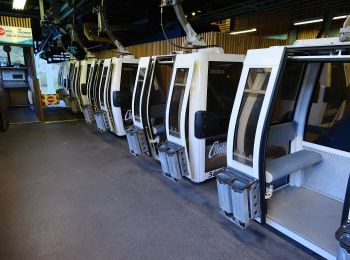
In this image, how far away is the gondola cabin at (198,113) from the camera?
115 inches

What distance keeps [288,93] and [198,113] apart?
1.08 metres

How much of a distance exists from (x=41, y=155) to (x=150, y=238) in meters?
3.17

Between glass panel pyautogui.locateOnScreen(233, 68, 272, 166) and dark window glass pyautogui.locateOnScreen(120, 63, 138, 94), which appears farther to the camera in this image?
dark window glass pyautogui.locateOnScreen(120, 63, 138, 94)

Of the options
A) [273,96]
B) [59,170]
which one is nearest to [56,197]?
A: [59,170]

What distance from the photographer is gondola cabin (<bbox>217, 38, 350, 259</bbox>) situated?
2.04 meters

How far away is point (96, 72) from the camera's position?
244 inches

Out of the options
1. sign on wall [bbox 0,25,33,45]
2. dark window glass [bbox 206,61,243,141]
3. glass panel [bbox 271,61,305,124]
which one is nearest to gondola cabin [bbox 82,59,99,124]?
sign on wall [bbox 0,25,33,45]

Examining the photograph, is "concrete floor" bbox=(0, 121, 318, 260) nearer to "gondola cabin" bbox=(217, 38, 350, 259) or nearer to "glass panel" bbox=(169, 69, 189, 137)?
"gondola cabin" bbox=(217, 38, 350, 259)

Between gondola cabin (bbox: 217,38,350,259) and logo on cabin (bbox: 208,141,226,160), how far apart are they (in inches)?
29.3

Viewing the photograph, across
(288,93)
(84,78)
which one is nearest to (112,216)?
(288,93)

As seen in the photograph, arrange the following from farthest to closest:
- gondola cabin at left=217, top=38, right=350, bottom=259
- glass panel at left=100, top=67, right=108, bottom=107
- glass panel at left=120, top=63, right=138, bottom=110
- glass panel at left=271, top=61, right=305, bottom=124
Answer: glass panel at left=100, top=67, right=108, bottom=107, glass panel at left=120, top=63, right=138, bottom=110, glass panel at left=271, top=61, right=305, bottom=124, gondola cabin at left=217, top=38, right=350, bottom=259

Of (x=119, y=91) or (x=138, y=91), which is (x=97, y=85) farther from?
(x=138, y=91)

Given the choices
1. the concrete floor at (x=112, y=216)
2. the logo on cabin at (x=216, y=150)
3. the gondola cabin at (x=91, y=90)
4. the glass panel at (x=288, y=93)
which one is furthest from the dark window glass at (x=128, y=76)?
the glass panel at (x=288, y=93)

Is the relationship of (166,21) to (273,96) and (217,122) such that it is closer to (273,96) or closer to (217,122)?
(217,122)
